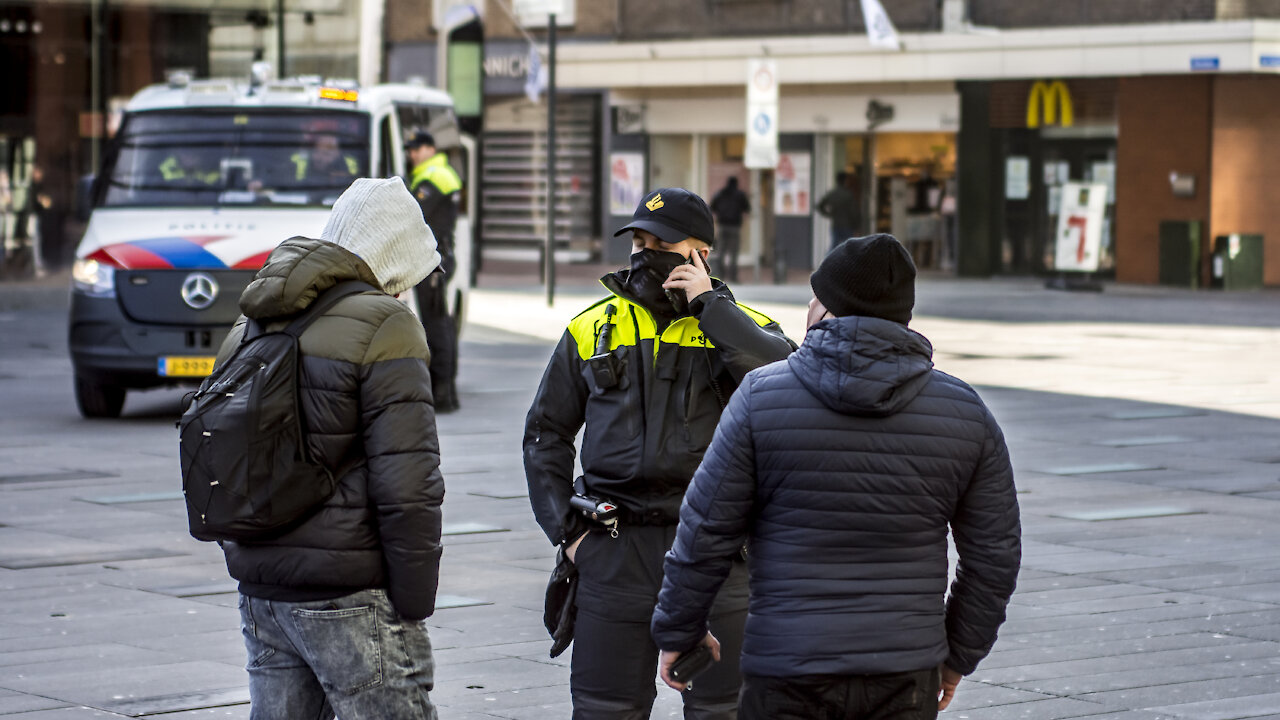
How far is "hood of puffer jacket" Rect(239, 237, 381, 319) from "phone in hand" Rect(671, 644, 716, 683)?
3.42 ft

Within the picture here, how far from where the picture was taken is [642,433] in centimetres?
464

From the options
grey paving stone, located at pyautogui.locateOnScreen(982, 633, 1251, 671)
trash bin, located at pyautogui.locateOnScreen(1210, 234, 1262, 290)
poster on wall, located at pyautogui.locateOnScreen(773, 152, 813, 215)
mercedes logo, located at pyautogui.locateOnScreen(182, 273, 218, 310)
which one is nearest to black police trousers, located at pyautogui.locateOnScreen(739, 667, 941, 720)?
grey paving stone, located at pyautogui.locateOnScreen(982, 633, 1251, 671)

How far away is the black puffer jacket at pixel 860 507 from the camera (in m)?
3.71

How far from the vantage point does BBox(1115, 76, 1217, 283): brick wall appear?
97.1 feet

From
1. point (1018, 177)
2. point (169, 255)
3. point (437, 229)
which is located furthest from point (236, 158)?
point (1018, 177)

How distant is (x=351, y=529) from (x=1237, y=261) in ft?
88.8

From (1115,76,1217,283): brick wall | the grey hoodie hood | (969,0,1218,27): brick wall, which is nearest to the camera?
the grey hoodie hood

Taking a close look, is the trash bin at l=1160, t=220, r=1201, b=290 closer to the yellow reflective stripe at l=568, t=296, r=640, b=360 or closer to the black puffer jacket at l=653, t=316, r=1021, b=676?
the yellow reflective stripe at l=568, t=296, r=640, b=360

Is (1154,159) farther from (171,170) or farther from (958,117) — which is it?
(171,170)

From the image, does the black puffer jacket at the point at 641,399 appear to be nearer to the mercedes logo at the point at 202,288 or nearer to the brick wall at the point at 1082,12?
the mercedes logo at the point at 202,288

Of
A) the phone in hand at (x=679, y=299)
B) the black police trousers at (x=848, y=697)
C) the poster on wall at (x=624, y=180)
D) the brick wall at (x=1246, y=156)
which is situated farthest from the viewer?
the poster on wall at (x=624, y=180)

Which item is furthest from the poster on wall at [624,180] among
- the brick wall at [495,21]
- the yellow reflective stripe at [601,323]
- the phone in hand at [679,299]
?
the phone in hand at [679,299]

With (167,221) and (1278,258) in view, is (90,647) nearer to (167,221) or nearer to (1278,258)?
(167,221)

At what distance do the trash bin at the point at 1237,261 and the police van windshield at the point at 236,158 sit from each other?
18336 millimetres
